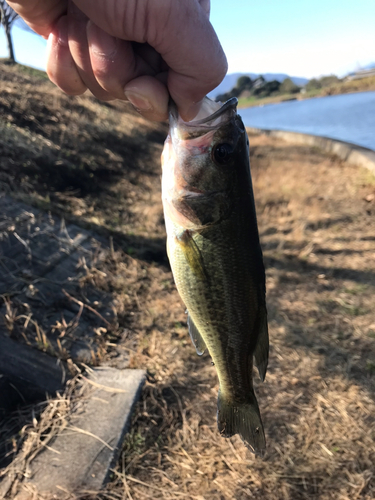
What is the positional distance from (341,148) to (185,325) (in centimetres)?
1270

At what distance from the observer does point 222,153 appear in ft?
5.47

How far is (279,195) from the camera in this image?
8.98m

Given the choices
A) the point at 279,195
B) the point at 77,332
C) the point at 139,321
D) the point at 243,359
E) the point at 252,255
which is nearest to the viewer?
the point at 252,255

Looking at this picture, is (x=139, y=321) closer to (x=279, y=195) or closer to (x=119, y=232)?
(x=119, y=232)

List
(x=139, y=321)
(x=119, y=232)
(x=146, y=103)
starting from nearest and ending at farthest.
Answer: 1. (x=146, y=103)
2. (x=139, y=321)
3. (x=119, y=232)

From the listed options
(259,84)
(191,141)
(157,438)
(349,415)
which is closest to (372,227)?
(349,415)

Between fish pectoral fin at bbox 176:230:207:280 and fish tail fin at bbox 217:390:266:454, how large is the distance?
73 centimetres

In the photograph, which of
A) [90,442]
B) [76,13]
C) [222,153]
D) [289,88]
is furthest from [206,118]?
[289,88]

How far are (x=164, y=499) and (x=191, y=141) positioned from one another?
8.28 ft

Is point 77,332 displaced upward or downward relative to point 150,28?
downward

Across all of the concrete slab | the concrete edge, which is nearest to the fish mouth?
the concrete slab

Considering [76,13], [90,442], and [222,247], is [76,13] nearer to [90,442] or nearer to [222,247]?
[222,247]

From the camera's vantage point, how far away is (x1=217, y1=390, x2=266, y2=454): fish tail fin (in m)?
1.88

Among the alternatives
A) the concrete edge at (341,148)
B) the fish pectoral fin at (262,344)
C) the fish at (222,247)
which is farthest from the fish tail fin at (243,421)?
the concrete edge at (341,148)
